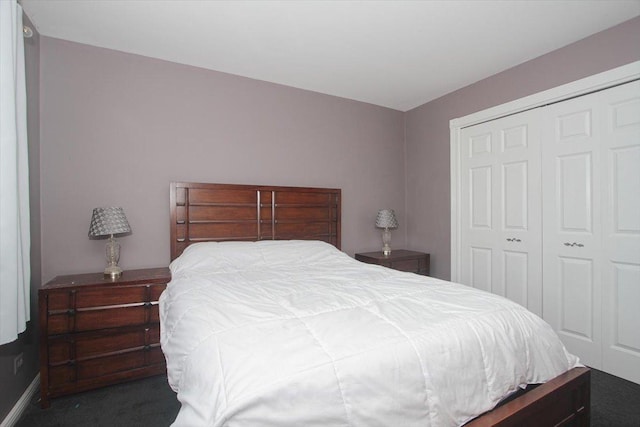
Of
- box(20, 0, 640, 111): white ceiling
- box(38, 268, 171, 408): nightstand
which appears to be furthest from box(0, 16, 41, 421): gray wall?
box(20, 0, 640, 111): white ceiling

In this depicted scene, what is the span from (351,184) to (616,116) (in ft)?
7.50

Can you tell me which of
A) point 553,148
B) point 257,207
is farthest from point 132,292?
point 553,148

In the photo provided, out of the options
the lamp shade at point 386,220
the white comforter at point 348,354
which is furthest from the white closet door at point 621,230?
the lamp shade at point 386,220

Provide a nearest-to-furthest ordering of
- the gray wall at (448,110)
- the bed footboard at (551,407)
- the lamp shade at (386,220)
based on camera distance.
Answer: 1. the bed footboard at (551,407)
2. the gray wall at (448,110)
3. the lamp shade at (386,220)

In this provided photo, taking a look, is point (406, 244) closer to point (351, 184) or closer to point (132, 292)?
point (351, 184)

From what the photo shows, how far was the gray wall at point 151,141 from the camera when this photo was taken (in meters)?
2.40

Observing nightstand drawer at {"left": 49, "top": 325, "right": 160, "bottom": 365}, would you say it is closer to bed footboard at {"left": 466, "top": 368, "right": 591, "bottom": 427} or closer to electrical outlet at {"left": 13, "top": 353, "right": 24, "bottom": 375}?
electrical outlet at {"left": 13, "top": 353, "right": 24, "bottom": 375}

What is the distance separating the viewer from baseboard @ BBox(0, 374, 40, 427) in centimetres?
175

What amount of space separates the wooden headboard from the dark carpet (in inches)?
40.9

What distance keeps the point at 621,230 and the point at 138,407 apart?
347cm

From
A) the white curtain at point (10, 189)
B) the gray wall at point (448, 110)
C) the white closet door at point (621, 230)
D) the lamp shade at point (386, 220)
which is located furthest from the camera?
the lamp shade at point (386, 220)

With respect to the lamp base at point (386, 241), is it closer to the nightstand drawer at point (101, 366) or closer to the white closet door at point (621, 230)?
the white closet door at point (621, 230)

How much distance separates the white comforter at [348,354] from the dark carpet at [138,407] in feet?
2.38

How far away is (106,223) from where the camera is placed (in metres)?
2.24
